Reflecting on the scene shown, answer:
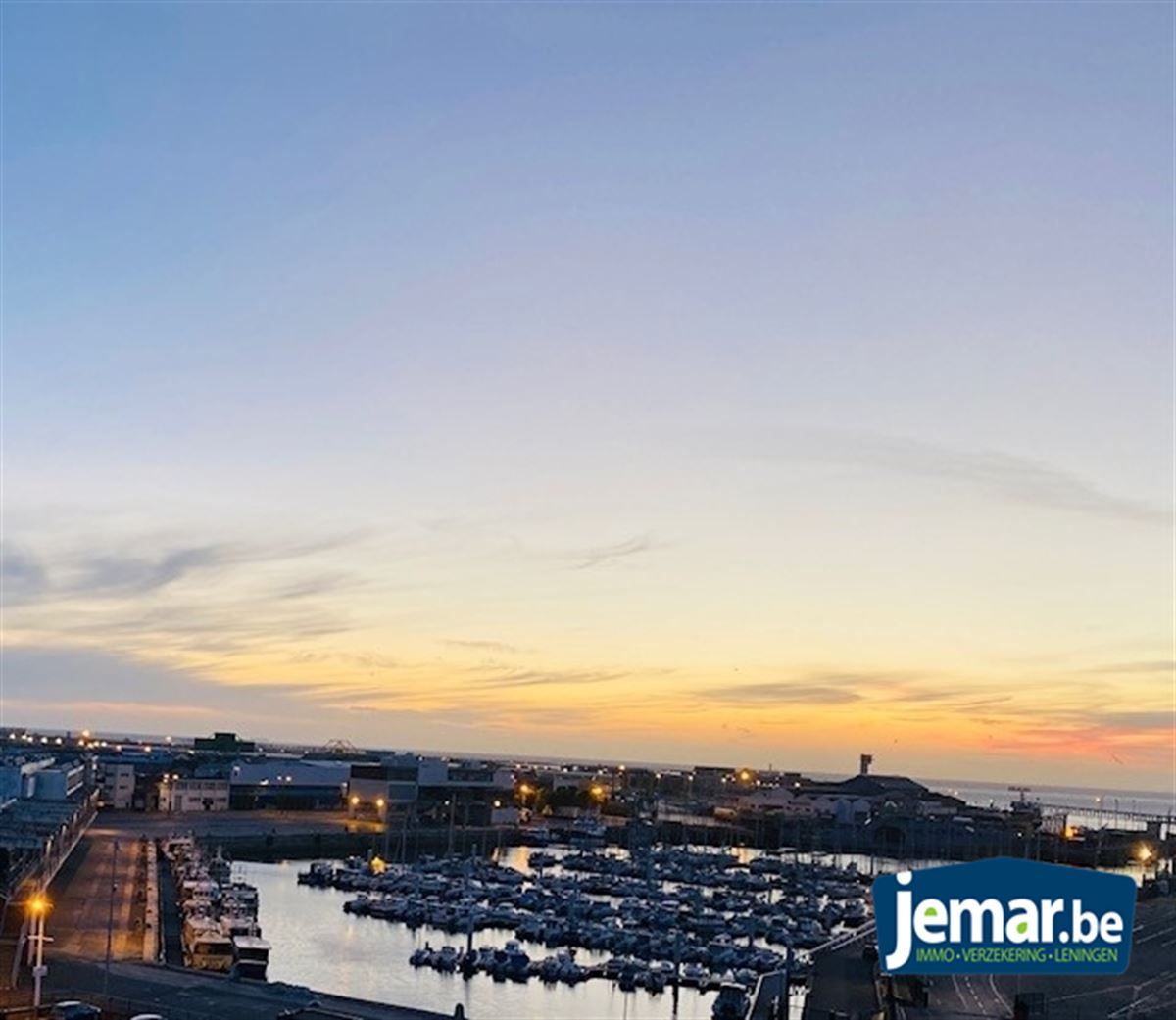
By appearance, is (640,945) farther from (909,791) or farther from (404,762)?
(909,791)

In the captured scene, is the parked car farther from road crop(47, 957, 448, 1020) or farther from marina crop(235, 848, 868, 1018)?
marina crop(235, 848, 868, 1018)

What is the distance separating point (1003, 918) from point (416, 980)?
2749 cm

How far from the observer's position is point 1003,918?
29.6ft

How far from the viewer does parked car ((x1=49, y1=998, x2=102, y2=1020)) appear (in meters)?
18.5

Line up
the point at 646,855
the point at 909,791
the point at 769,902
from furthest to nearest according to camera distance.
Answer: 1. the point at 909,791
2. the point at 646,855
3. the point at 769,902

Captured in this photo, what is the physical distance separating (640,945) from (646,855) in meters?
25.8

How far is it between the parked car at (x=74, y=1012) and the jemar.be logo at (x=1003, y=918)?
13.4 metres

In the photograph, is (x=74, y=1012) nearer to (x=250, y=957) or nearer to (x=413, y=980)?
(x=250, y=957)

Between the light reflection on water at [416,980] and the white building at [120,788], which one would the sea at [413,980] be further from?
the white building at [120,788]

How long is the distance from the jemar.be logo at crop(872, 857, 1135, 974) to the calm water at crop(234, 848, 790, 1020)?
897 inches

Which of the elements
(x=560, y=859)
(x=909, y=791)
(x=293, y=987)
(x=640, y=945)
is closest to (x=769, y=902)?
(x=640, y=945)

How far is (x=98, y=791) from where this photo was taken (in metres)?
77.4

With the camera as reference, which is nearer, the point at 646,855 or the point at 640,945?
the point at 640,945

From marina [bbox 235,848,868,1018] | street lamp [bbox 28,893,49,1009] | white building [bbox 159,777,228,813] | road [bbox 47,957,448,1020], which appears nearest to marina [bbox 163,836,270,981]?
road [bbox 47,957,448,1020]
